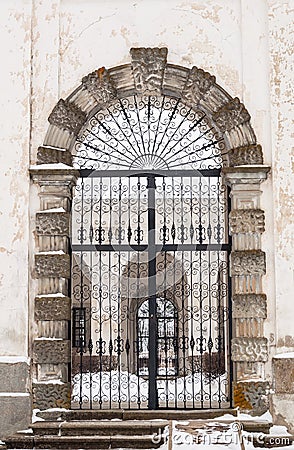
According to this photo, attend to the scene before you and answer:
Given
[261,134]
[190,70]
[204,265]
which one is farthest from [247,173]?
[204,265]

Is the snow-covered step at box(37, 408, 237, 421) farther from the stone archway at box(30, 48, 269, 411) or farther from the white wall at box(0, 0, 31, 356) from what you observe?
the white wall at box(0, 0, 31, 356)

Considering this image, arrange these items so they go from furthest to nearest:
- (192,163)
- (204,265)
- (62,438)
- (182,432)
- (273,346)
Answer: (204,265) < (192,163) < (273,346) < (62,438) < (182,432)

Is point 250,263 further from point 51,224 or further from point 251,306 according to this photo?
point 51,224

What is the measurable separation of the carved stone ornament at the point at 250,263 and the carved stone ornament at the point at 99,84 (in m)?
Result: 2.68

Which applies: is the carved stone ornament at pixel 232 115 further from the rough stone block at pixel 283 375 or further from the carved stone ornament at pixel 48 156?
the rough stone block at pixel 283 375

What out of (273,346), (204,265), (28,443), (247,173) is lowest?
(28,443)

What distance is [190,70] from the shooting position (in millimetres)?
10344

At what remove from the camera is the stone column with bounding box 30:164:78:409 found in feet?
32.2

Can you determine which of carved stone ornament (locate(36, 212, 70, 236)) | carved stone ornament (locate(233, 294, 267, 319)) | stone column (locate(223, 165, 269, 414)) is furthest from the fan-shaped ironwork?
carved stone ornament (locate(233, 294, 267, 319))

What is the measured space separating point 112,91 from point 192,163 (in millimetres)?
1421

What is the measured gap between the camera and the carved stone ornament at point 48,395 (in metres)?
9.77

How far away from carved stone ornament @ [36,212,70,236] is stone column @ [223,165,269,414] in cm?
210

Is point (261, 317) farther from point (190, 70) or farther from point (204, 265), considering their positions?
point (204, 265)

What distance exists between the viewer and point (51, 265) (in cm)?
999
